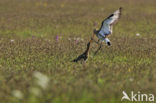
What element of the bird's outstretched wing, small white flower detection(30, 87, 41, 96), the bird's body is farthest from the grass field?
the bird's outstretched wing

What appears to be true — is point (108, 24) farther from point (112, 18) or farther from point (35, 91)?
point (35, 91)

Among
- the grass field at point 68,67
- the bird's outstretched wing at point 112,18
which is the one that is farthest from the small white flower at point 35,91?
the bird's outstretched wing at point 112,18

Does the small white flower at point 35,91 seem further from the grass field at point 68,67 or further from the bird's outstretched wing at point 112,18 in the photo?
the bird's outstretched wing at point 112,18

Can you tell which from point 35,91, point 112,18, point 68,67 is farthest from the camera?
point 68,67

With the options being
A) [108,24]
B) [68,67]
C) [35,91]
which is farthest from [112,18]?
[35,91]

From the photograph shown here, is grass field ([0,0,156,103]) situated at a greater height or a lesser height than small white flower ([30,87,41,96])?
lesser

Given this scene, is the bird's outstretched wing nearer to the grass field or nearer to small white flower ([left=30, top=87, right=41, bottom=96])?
the grass field

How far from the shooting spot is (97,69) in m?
6.35

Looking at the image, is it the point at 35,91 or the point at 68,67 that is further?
the point at 68,67

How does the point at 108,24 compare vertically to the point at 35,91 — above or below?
below

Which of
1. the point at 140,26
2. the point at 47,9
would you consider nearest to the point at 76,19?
the point at 140,26

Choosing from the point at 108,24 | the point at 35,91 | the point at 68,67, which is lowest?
the point at 68,67

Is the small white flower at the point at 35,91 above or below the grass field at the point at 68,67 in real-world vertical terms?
above

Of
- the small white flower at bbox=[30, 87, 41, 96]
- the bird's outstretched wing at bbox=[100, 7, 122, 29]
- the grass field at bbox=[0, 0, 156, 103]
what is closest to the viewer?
the small white flower at bbox=[30, 87, 41, 96]
